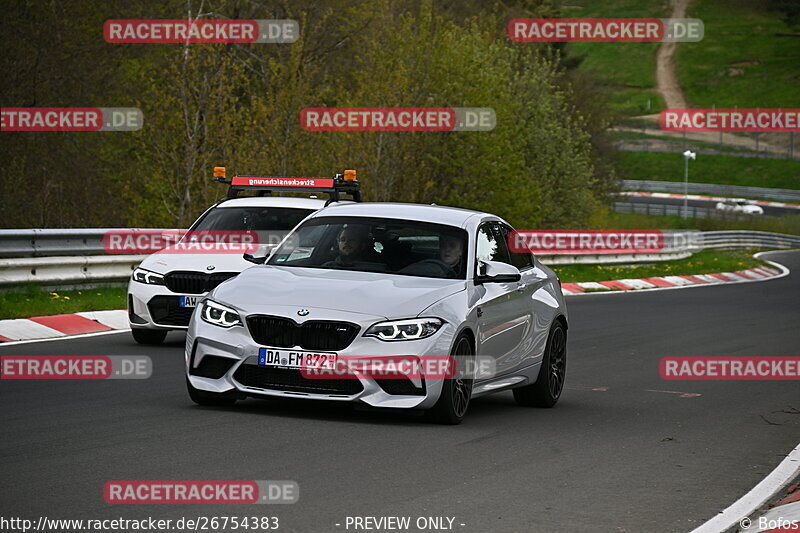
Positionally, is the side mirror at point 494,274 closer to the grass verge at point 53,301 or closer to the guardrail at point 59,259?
the grass verge at point 53,301

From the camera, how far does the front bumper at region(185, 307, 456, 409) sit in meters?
9.62

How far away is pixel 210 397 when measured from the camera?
10.2 m

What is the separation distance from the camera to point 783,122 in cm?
13512

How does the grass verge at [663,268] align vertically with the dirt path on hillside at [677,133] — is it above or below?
below

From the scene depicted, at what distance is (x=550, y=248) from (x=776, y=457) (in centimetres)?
2739

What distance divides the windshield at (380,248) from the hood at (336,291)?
191mm

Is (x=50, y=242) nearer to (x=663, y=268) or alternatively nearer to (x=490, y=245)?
(x=490, y=245)

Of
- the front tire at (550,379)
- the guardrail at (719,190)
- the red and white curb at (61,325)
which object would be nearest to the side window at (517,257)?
the front tire at (550,379)

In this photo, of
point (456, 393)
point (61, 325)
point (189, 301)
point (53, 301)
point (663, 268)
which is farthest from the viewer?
point (663, 268)

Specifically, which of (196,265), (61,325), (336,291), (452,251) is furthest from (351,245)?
(61,325)

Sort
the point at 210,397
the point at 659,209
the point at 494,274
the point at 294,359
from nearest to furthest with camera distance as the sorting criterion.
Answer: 1. the point at 294,359
2. the point at 210,397
3. the point at 494,274
4. the point at 659,209

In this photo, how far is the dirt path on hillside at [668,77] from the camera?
159125 millimetres

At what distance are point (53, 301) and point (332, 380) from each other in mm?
9576

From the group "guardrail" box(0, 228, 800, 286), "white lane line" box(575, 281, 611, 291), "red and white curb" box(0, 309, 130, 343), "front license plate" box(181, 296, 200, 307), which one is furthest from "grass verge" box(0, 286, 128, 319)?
"white lane line" box(575, 281, 611, 291)
